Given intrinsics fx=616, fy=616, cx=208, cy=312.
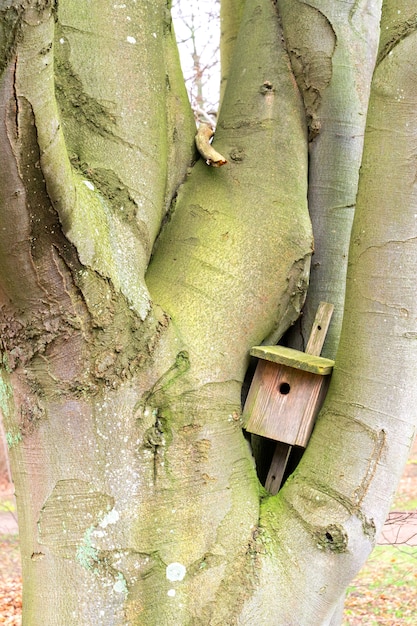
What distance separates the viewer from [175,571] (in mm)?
1628

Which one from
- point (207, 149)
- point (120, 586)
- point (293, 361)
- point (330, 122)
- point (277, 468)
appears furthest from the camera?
point (330, 122)

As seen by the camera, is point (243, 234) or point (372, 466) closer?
point (372, 466)

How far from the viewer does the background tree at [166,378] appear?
1590 millimetres

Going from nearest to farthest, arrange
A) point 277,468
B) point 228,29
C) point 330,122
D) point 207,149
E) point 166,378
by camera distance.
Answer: point 166,378 → point 277,468 → point 207,149 → point 330,122 → point 228,29

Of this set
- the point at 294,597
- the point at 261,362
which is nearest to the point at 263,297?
the point at 261,362

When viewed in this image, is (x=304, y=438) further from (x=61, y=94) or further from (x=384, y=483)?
(x=61, y=94)

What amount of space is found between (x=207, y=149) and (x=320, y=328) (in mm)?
743

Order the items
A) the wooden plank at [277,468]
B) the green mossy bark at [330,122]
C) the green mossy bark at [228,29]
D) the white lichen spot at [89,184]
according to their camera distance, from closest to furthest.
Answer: the white lichen spot at [89,184] → the wooden plank at [277,468] → the green mossy bark at [330,122] → the green mossy bark at [228,29]

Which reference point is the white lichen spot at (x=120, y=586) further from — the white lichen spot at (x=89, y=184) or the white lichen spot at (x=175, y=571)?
the white lichen spot at (x=89, y=184)

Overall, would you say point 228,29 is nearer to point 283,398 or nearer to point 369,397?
point 283,398

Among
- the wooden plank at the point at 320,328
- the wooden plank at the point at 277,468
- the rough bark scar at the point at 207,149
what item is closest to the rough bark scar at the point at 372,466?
the wooden plank at the point at 277,468

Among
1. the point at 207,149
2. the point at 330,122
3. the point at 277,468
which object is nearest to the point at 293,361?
the point at 277,468

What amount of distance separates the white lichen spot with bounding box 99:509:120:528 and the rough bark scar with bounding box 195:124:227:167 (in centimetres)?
119

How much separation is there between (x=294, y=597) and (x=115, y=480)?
57 centimetres
